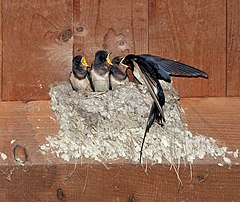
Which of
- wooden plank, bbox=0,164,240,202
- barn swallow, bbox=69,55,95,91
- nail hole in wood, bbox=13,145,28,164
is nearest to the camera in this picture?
wooden plank, bbox=0,164,240,202

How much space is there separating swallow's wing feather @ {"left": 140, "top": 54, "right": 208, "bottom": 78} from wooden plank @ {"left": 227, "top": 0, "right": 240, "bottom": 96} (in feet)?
0.30

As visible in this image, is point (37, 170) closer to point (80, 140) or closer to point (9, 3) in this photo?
point (80, 140)

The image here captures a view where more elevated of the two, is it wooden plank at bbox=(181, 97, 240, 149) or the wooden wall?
the wooden wall

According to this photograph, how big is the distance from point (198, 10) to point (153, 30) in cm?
17

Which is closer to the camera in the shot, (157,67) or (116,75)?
(157,67)

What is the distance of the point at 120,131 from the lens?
3812 mm

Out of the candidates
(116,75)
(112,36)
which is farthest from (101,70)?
(112,36)

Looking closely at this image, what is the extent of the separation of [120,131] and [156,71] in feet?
0.81

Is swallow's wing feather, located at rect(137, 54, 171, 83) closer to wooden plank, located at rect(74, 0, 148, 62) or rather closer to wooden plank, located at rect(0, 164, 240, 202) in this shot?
wooden plank, located at rect(74, 0, 148, 62)

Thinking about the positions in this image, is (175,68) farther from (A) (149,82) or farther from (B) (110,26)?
(B) (110,26)

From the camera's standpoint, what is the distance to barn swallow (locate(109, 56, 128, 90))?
4.00 meters

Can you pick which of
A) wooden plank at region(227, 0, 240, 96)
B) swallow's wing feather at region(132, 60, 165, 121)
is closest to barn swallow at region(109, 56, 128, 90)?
swallow's wing feather at region(132, 60, 165, 121)

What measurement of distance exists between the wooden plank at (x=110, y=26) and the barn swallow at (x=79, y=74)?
0.05 metres

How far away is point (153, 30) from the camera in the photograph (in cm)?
397
